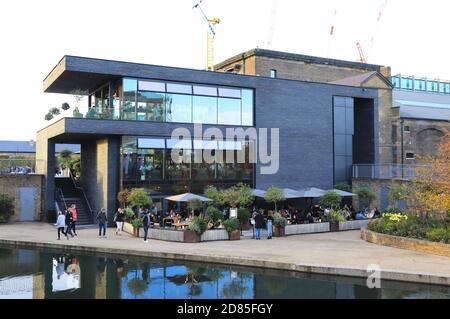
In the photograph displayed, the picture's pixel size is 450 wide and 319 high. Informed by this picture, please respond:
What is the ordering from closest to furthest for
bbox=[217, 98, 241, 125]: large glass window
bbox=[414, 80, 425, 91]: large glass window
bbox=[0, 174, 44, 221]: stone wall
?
bbox=[0, 174, 44, 221]: stone wall
bbox=[217, 98, 241, 125]: large glass window
bbox=[414, 80, 425, 91]: large glass window

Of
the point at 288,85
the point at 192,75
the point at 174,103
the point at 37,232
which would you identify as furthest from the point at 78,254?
the point at 288,85

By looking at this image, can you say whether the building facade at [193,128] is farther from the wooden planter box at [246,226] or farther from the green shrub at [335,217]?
the green shrub at [335,217]

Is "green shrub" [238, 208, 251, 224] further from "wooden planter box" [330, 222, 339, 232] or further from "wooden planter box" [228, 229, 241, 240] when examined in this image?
"wooden planter box" [330, 222, 339, 232]

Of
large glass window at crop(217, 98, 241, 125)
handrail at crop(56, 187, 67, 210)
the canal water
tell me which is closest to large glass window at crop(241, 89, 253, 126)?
large glass window at crop(217, 98, 241, 125)

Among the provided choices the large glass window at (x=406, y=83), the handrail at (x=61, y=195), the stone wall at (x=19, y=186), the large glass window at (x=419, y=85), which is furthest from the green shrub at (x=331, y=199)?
the large glass window at (x=419, y=85)

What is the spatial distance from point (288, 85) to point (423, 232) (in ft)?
50.8

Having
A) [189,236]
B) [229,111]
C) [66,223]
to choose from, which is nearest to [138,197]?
[66,223]

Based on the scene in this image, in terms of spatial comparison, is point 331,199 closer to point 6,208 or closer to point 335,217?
point 335,217

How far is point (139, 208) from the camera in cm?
2534

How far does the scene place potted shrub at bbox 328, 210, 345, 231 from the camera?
24.2 m

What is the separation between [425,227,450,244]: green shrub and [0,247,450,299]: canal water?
178 inches

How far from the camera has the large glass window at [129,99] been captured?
2550 centimetres

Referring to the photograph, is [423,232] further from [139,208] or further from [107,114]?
[107,114]

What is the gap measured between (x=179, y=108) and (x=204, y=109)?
5.32 ft
